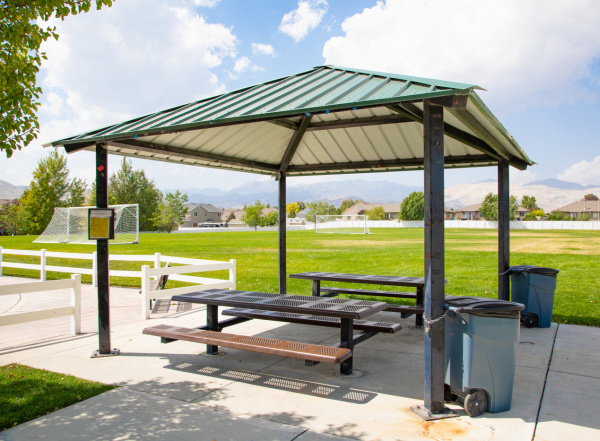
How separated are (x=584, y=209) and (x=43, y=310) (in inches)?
7101

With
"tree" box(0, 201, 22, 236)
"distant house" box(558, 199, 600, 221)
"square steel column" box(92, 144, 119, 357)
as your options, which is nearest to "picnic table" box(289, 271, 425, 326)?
"square steel column" box(92, 144, 119, 357)

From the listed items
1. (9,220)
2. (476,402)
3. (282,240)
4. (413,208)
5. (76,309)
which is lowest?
(476,402)

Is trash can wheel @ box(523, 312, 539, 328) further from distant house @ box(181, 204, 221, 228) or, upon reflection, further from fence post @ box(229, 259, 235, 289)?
distant house @ box(181, 204, 221, 228)

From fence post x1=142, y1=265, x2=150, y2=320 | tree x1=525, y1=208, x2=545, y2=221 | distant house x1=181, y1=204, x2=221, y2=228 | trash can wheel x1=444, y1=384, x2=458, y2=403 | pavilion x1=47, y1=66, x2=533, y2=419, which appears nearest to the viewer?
pavilion x1=47, y1=66, x2=533, y2=419

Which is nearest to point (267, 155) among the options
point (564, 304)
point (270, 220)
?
point (564, 304)

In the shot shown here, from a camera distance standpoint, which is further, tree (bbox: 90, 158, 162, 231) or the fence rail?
the fence rail

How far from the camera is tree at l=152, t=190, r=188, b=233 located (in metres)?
89.3

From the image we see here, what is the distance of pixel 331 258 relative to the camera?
27359 millimetres

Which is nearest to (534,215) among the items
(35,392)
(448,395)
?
(448,395)

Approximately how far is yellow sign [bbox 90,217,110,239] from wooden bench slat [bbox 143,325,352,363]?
4.80 feet

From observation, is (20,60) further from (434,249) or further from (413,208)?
(413,208)

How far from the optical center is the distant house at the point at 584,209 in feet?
502

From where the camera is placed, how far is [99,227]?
6.48m

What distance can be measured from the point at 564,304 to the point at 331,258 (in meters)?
16.7
